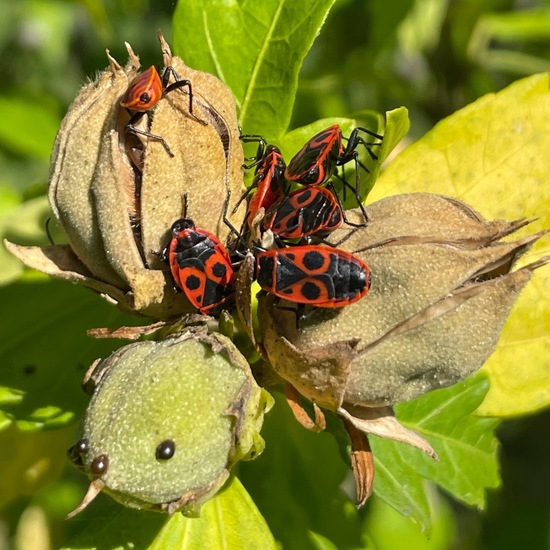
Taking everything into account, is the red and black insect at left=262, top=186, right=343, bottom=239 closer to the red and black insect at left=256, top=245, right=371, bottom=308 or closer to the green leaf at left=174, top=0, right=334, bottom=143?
the red and black insect at left=256, top=245, right=371, bottom=308

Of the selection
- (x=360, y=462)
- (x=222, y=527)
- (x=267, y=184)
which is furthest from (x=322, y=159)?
(x=222, y=527)

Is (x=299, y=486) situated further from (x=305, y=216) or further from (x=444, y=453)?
(x=305, y=216)

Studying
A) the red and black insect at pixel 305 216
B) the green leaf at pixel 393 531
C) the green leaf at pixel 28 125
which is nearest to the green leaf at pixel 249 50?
the red and black insect at pixel 305 216

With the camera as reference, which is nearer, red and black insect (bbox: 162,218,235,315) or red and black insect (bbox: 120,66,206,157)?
red and black insect (bbox: 120,66,206,157)

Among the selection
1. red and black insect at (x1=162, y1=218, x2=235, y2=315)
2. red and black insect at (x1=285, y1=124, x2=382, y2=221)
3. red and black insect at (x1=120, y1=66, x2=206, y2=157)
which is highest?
red and black insect at (x1=120, y1=66, x2=206, y2=157)

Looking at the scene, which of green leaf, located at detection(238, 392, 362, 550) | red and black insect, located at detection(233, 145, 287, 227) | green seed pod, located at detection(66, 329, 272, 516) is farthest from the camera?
green leaf, located at detection(238, 392, 362, 550)

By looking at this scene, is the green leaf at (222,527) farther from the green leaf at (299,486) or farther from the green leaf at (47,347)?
the green leaf at (47,347)

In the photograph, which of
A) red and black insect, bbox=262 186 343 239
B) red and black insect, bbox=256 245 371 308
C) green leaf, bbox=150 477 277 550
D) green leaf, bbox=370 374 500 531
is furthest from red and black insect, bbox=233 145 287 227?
green leaf, bbox=370 374 500 531

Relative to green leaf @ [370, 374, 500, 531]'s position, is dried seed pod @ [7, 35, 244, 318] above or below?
above
